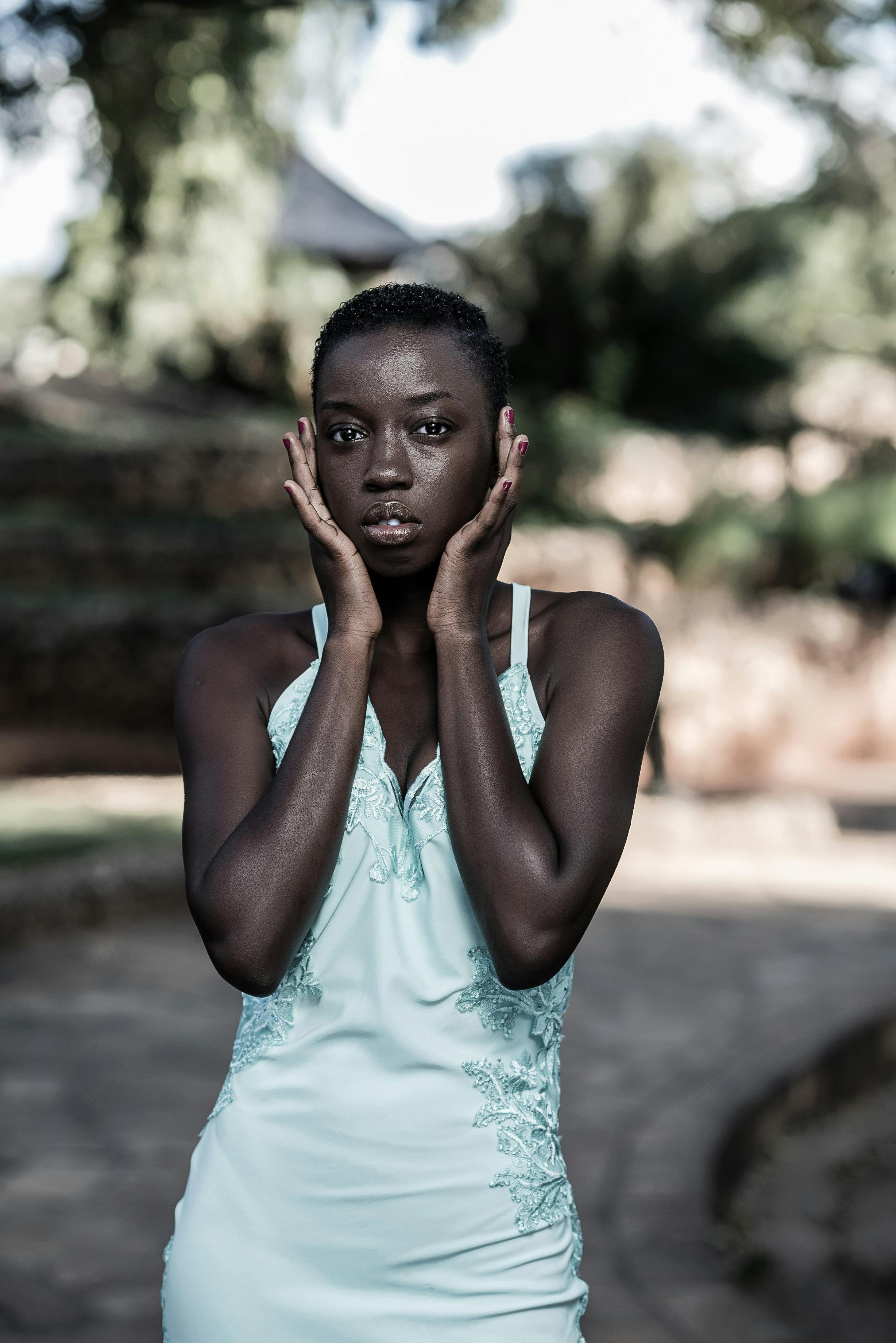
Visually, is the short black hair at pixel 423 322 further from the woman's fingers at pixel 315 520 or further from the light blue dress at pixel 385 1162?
the light blue dress at pixel 385 1162

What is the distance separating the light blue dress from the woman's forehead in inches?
18.8

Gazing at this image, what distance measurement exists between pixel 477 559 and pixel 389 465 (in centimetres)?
14

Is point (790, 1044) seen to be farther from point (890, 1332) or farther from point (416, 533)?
point (416, 533)

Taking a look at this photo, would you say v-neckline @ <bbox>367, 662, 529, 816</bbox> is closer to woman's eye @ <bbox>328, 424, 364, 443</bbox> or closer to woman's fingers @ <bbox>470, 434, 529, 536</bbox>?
woman's fingers @ <bbox>470, 434, 529, 536</bbox>

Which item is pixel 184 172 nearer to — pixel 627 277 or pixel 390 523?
pixel 627 277

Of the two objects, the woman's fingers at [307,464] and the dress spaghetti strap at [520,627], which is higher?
the woman's fingers at [307,464]

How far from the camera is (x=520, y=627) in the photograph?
148cm

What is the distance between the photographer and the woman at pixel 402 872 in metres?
1.28

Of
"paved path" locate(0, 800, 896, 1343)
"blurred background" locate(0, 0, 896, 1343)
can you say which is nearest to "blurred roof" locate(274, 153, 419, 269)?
"blurred background" locate(0, 0, 896, 1343)

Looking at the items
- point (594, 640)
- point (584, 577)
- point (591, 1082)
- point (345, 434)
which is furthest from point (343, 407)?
point (584, 577)

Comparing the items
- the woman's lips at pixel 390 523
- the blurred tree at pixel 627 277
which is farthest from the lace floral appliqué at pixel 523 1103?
the blurred tree at pixel 627 277

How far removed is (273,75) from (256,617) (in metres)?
9.39

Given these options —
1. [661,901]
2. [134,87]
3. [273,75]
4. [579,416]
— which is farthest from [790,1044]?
[579,416]

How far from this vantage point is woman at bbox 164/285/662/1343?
1275 millimetres
